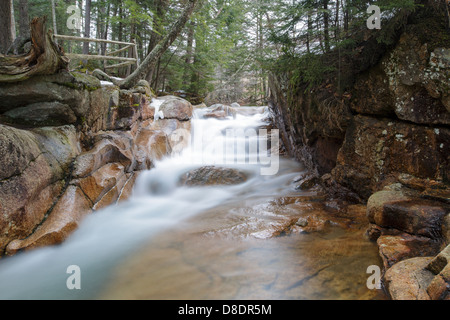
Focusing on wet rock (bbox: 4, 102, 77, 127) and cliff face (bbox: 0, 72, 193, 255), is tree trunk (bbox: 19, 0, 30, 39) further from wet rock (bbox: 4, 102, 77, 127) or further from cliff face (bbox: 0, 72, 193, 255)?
wet rock (bbox: 4, 102, 77, 127)

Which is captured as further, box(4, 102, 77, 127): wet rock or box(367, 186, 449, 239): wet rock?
box(4, 102, 77, 127): wet rock

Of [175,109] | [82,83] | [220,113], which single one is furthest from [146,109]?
[220,113]

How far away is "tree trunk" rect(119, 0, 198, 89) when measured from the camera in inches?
346

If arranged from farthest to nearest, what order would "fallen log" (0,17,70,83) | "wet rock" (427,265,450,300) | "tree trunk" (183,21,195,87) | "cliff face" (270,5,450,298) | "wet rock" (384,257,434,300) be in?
"tree trunk" (183,21,195,87), "fallen log" (0,17,70,83), "cliff face" (270,5,450,298), "wet rock" (384,257,434,300), "wet rock" (427,265,450,300)

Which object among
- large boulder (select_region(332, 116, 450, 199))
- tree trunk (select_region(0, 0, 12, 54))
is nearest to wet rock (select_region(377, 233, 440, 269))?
large boulder (select_region(332, 116, 450, 199))

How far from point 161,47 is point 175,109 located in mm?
2278

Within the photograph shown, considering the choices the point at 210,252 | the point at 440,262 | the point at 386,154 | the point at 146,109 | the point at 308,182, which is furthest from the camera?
the point at 146,109

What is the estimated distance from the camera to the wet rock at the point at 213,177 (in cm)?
699

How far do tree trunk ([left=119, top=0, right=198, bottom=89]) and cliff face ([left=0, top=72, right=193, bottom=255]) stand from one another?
2.39 metres

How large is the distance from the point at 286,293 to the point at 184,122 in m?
8.19

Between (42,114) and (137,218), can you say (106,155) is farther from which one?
(137,218)

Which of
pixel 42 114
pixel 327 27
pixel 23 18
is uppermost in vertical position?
pixel 23 18

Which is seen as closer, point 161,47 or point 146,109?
point 146,109

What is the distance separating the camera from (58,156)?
14.9 ft
